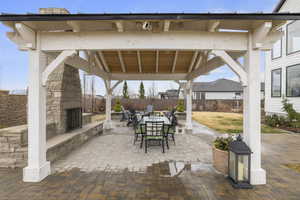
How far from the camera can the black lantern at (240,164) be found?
287 cm

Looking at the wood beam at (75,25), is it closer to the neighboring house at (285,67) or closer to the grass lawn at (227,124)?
the grass lawn at (227,124)

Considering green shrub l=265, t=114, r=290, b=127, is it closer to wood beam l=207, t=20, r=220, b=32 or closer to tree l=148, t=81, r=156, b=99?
wood beam l=207, t=20, r=220, b=32

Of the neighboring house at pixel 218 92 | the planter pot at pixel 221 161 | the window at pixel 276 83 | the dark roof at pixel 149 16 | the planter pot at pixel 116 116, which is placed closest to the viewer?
the dark roof at pixel 149 16

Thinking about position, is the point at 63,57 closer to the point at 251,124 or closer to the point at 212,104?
the point at 251,124

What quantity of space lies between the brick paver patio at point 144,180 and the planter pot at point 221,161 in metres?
0.15

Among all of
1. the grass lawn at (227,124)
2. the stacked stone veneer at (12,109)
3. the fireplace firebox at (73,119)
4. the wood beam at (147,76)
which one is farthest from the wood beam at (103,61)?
the grass lawn at (227,124)

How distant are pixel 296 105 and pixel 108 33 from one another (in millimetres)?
10397

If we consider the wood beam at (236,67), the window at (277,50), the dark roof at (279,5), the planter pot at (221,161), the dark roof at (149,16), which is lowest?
the planter pot at (221,161)

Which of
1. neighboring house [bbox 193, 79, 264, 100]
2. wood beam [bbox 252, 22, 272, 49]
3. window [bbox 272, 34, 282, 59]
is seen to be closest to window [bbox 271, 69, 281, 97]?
window [bbox 272, 34, 282, 59]

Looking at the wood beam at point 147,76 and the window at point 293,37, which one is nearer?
the wood beam at point 147,76

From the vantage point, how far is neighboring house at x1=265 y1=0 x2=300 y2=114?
8.66 metres

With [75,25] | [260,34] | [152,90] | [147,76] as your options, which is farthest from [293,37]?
[152,90]

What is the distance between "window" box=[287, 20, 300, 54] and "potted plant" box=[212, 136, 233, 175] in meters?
8.79

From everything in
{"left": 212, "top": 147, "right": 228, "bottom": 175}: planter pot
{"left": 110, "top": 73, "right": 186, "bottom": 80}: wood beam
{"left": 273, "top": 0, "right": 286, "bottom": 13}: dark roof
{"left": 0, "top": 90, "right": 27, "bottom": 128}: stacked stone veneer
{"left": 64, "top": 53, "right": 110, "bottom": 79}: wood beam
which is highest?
{"left": 273, "top": 0, "right": 286, "bottom": 13}: dark roof
